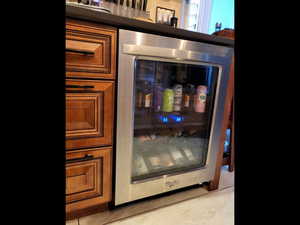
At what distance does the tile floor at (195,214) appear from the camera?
867mm

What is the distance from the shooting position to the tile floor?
0.87 meters

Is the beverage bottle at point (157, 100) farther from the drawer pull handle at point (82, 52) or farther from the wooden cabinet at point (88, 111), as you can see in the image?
the drawer pull handle at point (82, 52)

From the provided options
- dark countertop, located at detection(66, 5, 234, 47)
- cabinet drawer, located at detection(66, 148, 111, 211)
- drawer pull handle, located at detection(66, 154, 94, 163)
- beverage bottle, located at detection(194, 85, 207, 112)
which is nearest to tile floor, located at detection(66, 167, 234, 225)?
cabinet drawer, located at detection(66, 148, 111, 211)

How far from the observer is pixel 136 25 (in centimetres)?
71

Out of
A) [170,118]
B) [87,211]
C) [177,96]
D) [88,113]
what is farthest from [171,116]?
[87,211]

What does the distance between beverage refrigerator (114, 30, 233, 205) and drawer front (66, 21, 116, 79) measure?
0.40ft

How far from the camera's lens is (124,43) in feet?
2.35

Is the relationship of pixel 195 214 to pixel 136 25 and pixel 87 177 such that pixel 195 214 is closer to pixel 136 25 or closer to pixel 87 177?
pixel 87 177

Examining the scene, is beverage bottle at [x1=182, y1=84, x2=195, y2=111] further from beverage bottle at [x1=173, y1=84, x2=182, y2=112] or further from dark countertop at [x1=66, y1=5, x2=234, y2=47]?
dark countertop at [x1=66, y1=5, x2=234, y2=47]

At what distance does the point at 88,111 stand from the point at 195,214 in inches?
30.9
